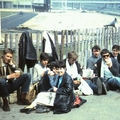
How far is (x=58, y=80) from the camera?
591cm

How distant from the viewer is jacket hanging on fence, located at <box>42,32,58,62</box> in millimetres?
7082

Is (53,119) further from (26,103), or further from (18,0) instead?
(18,0)

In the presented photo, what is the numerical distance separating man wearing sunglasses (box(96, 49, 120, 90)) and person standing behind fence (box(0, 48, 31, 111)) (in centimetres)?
208

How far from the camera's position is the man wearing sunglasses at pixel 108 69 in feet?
23.1

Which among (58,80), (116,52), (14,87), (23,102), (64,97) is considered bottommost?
(23,102)

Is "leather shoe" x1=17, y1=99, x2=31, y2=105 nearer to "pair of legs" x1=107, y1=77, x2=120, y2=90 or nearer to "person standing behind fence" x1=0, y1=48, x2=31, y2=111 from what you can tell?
"person standing behind fence" x1=0, y1=48, x2=31, y2=111

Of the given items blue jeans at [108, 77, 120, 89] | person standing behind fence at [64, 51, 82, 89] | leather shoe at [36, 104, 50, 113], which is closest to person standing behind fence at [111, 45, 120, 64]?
blue jeans at [108, 77, 120, 89]

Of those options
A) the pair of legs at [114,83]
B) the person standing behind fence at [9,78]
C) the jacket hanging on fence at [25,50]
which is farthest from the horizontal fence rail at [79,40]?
the pair of legs at [114,83]

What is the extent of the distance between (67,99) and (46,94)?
0.41 m

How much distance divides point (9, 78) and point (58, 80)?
0.93 metres

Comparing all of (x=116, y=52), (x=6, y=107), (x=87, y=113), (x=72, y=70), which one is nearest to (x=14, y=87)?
(x=6, y=107)

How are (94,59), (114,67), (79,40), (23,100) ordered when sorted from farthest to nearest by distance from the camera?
1. (79,40)
2. (94,59)
3. (114,67)
4. (23,100)

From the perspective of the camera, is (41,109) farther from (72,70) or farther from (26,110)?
(72,70)

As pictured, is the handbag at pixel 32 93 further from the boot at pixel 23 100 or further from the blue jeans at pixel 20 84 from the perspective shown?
the blue jeans at pixel 20 84
